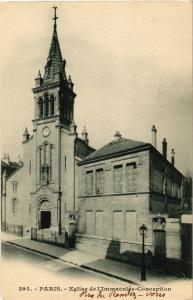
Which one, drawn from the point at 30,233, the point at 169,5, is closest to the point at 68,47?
the point at 169,5

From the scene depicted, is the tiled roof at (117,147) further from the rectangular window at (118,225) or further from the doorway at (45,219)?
the doorway at (45,219)

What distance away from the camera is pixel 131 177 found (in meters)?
15.9

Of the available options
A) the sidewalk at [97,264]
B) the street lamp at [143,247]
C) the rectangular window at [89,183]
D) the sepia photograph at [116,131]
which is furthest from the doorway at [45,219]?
the street lamp at [143,247]

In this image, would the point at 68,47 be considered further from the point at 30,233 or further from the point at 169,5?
the point at 30,233

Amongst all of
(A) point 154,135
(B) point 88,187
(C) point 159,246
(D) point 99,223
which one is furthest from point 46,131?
(C) point 159,246

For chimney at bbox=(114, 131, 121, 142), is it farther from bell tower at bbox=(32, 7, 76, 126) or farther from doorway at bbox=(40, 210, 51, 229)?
doorway at bbox=(40, 210, 51, 229)

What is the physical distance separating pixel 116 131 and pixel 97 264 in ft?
18.6

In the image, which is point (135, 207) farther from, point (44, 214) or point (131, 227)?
point (44, 214)

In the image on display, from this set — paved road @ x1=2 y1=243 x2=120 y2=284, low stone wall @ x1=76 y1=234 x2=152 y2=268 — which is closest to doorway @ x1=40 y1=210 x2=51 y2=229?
low stone wall @ x1=76 y1=234 x2=152 y2=268

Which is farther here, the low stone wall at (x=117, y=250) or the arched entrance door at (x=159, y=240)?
the low stone wall at (x=117, y=250)

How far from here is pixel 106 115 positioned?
1361cm

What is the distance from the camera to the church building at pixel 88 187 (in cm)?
1470

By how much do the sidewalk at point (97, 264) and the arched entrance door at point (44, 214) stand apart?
122cm

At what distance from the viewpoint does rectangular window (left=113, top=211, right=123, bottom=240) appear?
1554cm
